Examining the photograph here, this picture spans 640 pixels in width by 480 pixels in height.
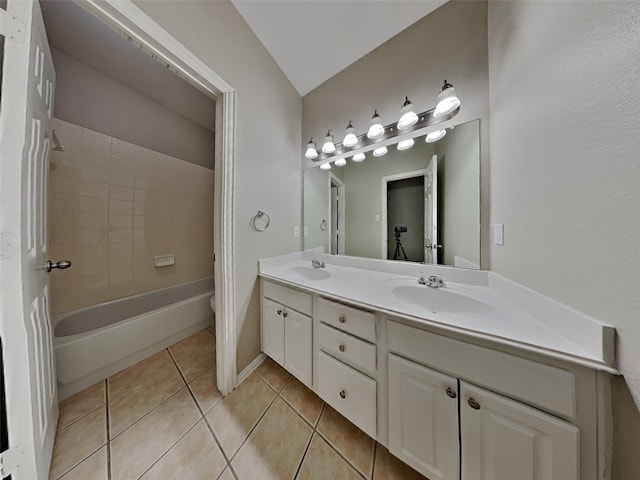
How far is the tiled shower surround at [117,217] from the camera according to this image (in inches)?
59.6

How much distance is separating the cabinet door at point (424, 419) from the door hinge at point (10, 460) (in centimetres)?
134

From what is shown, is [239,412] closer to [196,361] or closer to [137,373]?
[196,361]

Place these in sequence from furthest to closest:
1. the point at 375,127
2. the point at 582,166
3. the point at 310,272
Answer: the point at 310,272 → the point at 375,127 → the point at 582,166

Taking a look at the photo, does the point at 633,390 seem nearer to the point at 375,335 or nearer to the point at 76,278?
the point at 375,335

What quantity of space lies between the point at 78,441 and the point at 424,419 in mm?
1743

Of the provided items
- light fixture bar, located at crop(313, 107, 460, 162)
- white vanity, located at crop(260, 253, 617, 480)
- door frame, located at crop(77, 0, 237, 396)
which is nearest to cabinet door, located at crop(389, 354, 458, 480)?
white vanity, located at crop(260, 253, 617, 480)

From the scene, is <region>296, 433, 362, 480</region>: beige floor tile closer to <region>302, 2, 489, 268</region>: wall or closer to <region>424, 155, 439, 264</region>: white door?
<region>424, 155, 439, 264</region>: white door

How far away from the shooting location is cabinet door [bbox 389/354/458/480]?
69 centimetres

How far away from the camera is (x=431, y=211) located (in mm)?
1295

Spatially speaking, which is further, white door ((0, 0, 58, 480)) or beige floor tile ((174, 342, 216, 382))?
beige floor tile ((174, 342, 216, 382))

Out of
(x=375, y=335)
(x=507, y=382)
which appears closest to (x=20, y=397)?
(x=375, y=335)

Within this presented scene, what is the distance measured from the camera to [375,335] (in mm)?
862

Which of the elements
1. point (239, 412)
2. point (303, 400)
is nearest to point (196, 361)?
point (239, 412)

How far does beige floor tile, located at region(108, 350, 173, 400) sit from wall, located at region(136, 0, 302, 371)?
76cm
